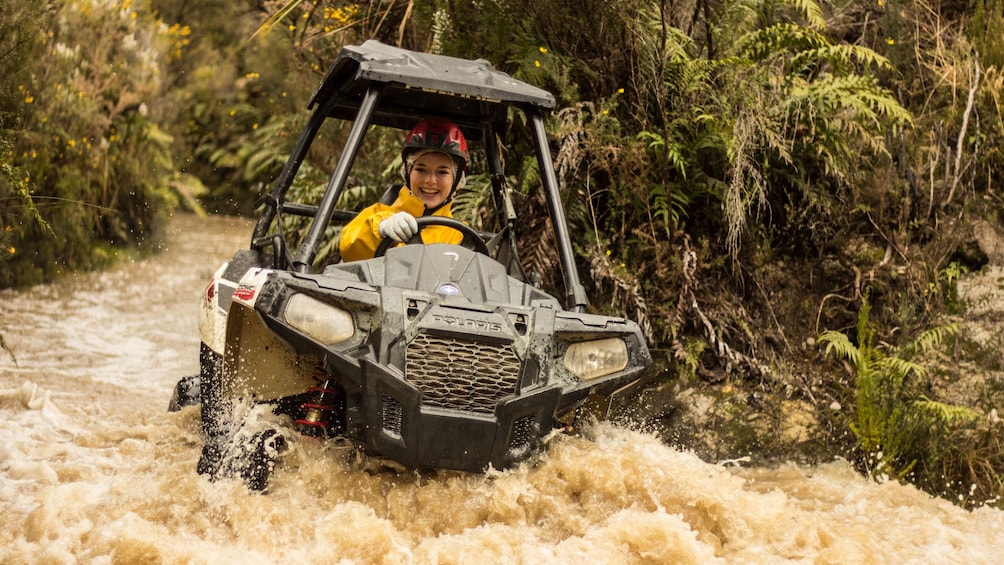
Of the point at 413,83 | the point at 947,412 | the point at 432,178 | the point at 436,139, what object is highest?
the point at 413,83

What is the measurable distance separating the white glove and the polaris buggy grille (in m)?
0.94

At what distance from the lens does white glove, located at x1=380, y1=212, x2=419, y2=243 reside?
3.93 meters

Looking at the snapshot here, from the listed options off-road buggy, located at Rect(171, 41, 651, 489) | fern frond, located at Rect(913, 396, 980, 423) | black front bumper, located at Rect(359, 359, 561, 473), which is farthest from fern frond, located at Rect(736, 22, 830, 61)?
black front bumper, located at Rect(359, 359, 561, 473)

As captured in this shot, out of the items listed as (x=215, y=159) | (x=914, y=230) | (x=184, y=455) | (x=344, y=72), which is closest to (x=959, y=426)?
(x=914, y=230)

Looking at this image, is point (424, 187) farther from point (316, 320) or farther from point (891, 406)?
point (891, 406)

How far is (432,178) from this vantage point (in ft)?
15.1

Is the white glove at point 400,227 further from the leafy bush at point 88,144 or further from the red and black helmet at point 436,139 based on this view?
the leafy bush at point 88,144

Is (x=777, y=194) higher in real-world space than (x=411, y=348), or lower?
higher

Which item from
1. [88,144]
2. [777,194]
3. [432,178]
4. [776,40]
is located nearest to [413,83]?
[432,178]

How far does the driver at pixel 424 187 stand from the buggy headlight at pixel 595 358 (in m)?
1.17

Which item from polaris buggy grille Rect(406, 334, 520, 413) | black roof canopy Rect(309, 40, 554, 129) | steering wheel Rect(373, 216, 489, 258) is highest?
black roof canopy Rect(309, 40, 554, 129)

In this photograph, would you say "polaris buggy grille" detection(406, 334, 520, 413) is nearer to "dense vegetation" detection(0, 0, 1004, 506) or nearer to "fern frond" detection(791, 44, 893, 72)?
"dense vegetation" detection(0, 0, 1004, 506)

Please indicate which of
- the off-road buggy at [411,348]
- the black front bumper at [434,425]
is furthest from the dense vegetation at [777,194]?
the black front bumper at [434,425]

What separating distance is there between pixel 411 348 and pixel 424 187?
5.60ft
